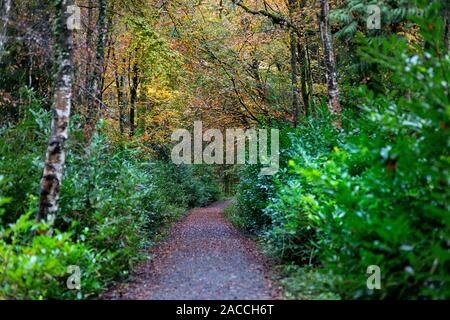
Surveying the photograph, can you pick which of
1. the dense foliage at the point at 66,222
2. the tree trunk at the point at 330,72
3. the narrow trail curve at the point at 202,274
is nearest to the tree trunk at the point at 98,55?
the dense foliage at the point at 66,222

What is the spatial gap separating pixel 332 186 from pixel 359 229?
0.84 m

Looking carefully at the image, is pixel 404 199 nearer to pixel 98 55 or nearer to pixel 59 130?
pixel 59 130

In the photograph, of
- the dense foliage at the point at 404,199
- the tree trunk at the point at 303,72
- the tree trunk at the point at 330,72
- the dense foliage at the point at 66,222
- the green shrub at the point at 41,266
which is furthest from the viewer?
the tree trunk at the point at 303,72

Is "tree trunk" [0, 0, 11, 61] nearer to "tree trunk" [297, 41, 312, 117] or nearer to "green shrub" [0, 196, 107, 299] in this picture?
"green shrub" [0, 196, 107, 299]

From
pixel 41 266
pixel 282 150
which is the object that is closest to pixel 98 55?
pixel 282 150

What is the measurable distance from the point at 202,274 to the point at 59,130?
148 inches

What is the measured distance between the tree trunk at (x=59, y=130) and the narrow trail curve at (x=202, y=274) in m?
1.84

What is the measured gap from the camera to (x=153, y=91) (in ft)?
56.4

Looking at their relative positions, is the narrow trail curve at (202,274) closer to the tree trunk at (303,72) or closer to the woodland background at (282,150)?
the woodland background at (282,150)

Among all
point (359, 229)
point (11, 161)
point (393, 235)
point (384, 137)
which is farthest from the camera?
point (11, 161)

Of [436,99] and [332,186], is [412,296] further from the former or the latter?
[436,99]

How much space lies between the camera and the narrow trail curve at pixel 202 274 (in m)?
6.35

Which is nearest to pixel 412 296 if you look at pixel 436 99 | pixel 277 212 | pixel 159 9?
pixel 436 99

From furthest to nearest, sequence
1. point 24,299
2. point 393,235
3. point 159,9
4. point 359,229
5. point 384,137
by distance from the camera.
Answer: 1. point 159,9
2. point 384,137
3. point 24,299
4. point 359,229
5. point 393,235
